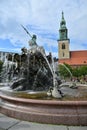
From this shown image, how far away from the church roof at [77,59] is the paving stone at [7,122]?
88721 mm

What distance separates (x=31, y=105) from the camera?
611 cm

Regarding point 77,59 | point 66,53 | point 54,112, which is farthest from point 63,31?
point 54,112

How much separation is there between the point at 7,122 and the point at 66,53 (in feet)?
303

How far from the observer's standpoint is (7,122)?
5.88 meters

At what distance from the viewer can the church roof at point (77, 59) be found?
9606cm

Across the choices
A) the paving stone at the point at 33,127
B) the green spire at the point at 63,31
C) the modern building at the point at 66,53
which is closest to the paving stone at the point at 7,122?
the paving stone at the point at 33,127

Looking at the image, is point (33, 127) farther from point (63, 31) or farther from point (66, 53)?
point (63, 31)

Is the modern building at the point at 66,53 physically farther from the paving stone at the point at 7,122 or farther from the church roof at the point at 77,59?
Answer: the paving stone at the point at 7,122

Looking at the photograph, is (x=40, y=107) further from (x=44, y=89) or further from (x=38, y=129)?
(x=44, y=89)

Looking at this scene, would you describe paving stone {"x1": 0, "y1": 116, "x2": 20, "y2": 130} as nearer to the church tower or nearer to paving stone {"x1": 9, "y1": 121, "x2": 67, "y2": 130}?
paving stone {"x1": 9, "y1": 121, "x2": 67, "y2": 130}

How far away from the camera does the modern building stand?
316ft

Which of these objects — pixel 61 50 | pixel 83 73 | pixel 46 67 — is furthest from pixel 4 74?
pixel 61 50

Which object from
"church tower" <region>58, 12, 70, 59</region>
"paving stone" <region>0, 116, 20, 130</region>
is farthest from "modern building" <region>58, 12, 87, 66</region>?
"paving stone" <region>0, 116, 20, 130</region>

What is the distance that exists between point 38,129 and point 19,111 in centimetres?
115
